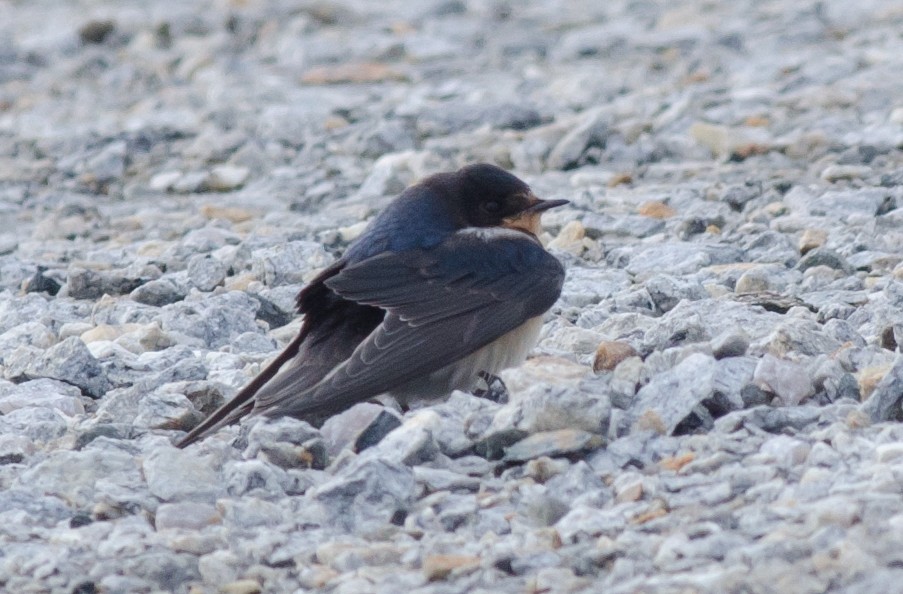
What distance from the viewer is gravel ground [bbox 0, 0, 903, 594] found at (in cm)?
412

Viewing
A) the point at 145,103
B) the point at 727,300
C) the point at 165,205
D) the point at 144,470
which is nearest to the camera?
the point at 144,470

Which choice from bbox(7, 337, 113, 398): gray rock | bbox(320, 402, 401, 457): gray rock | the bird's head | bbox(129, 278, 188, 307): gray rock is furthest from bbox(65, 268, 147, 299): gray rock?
bbox(320, 402, 401, 457): gray rock

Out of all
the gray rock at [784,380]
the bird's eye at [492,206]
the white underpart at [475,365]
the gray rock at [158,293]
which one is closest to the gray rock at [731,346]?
the gray rock at [784,380]

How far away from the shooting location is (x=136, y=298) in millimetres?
7074

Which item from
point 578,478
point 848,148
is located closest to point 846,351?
point 578,478

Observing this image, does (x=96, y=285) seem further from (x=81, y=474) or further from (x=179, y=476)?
(x=179, y=476)

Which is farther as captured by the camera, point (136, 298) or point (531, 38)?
point (531, 38)

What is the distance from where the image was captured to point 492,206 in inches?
256

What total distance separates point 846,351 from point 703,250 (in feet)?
6.15

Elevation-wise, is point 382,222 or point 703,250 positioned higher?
point 382,222

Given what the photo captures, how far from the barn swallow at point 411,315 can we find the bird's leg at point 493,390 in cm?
2

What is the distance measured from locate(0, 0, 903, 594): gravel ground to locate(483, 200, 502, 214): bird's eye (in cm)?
44

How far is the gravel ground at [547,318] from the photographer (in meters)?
4.12

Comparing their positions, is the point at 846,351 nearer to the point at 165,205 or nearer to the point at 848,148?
the point at 848,148
